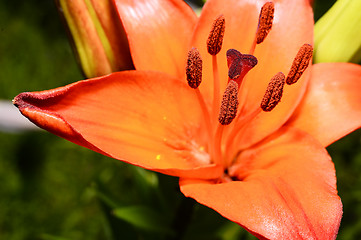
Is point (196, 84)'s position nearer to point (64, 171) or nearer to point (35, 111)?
point (35, 111)

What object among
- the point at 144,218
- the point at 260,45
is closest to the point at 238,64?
the point at 260,45

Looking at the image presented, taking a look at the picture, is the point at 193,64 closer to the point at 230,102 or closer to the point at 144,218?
the point at 230,102

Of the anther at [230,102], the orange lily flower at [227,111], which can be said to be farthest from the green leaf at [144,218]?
the anther at [230,102]

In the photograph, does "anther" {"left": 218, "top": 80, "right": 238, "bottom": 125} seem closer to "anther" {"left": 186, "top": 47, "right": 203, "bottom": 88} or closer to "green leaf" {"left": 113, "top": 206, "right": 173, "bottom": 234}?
"anther" {"left": 186, "top": 47, "right": 203, "bottom": 88}

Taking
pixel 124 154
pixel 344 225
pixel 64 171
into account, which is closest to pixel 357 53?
pixel 124 154

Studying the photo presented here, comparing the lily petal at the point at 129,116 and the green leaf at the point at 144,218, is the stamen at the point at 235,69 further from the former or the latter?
the green leaf at the point at 144,218
